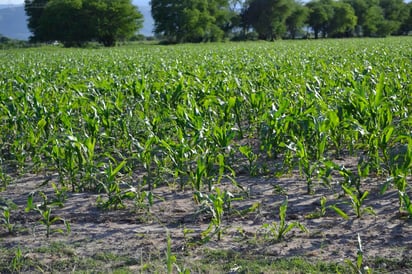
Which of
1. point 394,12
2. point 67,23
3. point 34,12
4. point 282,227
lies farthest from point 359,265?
point 394,12

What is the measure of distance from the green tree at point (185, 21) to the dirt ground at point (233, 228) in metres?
66.9

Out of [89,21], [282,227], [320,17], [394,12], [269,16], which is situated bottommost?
[282,227]

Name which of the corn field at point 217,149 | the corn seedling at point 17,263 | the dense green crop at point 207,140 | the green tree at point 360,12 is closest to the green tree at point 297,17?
the green tree at point 360,12

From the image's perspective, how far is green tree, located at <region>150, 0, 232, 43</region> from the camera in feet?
233

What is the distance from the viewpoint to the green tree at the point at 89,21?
64.8 metres

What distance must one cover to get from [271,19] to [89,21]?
97.6ft

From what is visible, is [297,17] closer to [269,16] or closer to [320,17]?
[320,17]

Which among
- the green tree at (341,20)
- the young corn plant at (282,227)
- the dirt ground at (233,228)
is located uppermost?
the green tree at (341,20)

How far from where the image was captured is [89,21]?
65312 millimetres

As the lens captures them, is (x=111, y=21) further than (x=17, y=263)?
Yes

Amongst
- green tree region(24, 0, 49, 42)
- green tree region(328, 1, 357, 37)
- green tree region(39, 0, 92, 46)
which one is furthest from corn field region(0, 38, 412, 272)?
green tree region(328, 1, 357, 37)

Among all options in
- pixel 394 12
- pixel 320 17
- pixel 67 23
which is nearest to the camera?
pixel 67 23

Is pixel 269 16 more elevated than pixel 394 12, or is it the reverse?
pixel 394 12

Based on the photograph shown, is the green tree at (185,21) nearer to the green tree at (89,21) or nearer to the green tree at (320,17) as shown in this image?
the green tree at (89,21)
